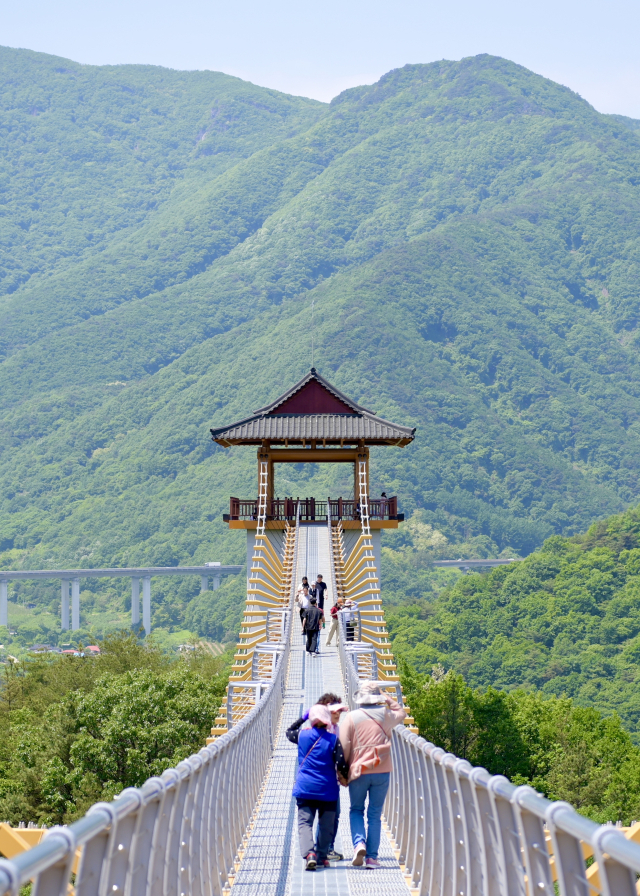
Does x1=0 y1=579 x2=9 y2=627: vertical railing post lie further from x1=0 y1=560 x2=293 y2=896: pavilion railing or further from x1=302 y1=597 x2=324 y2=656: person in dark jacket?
x1=0 y1=560 x2=293 y2=896: pavilion railing

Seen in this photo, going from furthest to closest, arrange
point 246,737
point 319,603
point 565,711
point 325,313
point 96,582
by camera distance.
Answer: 1. point 325,313
2. point 96,582
3. point 565,711
4. point 319,603
5. point 246,737

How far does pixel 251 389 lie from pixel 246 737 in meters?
168

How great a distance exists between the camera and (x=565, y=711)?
183ft

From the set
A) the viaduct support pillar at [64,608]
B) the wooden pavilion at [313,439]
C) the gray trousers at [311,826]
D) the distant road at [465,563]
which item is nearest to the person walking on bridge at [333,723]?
the gray trousers at [311,826]

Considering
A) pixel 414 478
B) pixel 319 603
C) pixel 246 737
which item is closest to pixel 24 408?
pixel 414 478

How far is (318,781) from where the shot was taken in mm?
7859

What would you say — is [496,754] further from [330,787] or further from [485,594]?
[485,594]

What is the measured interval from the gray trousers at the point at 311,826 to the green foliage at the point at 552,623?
73.2 metres

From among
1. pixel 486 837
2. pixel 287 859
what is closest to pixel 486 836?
pixel 486 837

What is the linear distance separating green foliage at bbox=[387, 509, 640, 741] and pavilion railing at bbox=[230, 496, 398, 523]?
48.8m

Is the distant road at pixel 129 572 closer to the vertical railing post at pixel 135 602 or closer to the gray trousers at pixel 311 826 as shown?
the vertical railing post at pixel 135 602

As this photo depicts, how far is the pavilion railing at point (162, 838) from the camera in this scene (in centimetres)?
391

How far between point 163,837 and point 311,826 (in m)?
2.37

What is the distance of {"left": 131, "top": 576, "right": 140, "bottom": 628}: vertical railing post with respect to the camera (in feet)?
436
